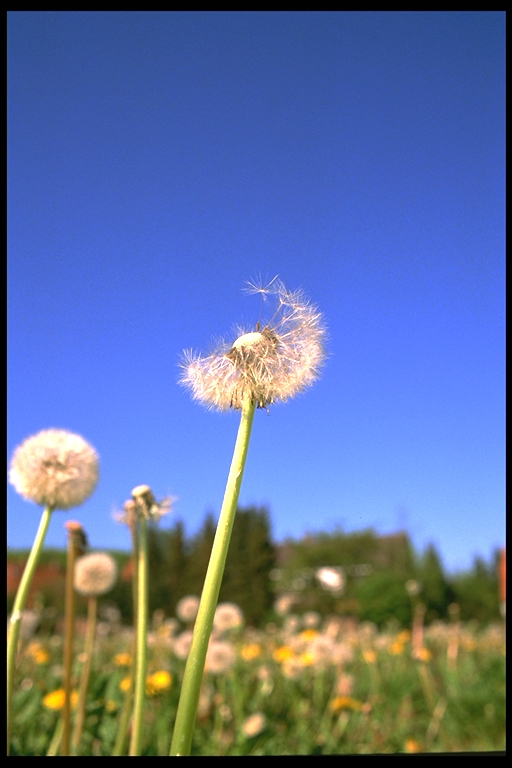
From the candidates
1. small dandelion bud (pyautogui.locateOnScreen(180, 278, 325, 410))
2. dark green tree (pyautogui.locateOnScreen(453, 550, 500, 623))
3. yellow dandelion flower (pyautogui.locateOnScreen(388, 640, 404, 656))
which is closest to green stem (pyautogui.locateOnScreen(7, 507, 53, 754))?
small dandelion bud (pyautogui.locateOnScreen(180, 278, 325, 410))

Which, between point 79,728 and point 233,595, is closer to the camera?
point 79,728

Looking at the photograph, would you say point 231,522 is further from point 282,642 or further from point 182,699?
point 282,642

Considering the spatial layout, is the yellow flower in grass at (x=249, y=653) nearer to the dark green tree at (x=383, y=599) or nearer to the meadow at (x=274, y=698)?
the meadow at (x=274, y=698)

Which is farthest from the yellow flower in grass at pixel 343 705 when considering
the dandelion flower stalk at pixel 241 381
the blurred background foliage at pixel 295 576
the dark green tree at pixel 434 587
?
the dark green tree at pixel 434 587

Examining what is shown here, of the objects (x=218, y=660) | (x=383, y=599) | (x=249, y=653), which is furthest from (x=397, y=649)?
(x=383, y=599)

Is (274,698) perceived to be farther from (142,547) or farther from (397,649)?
(142,547)
